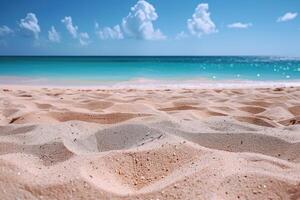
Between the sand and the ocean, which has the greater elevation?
the sand

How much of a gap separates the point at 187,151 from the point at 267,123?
1.12 meters

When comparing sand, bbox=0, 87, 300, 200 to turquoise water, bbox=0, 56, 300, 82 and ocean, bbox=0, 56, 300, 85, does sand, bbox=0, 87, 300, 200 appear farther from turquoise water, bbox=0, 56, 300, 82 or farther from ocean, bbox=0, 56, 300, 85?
turquoise water, bbox=0, 56, 300, 82

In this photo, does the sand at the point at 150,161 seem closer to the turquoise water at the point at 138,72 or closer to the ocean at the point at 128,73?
the ocean at the point at 128,73

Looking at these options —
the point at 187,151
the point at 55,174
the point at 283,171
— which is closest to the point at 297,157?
the point at 283,171

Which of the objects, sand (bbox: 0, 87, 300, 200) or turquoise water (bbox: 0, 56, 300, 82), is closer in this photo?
sand (bbox: 0, 87, 300, 200)

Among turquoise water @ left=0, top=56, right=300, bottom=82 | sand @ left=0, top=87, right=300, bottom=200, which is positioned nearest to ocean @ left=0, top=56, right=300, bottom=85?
turquoise water @ left=0, top=56, right=300, bottom=82

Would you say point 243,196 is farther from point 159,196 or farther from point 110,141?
point 110,141

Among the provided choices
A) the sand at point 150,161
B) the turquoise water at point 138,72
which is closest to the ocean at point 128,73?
the turquoise water at point 138,72

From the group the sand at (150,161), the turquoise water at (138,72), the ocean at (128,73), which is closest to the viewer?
the sand at (150,161)

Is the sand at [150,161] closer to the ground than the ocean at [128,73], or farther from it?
farther from it

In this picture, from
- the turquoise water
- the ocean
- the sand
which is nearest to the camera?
the sand

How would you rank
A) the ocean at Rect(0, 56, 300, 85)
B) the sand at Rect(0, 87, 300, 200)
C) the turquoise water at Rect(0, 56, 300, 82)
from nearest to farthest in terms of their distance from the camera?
the sand at Rect(0, 87, 300, 200)
the ocean at Rect(0, 56, 300, 85)
the turquoise water at Rect(0, 56, 300, 82)

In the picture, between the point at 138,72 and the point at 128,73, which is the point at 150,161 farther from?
the point at 138,72

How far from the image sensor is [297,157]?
1.61m
